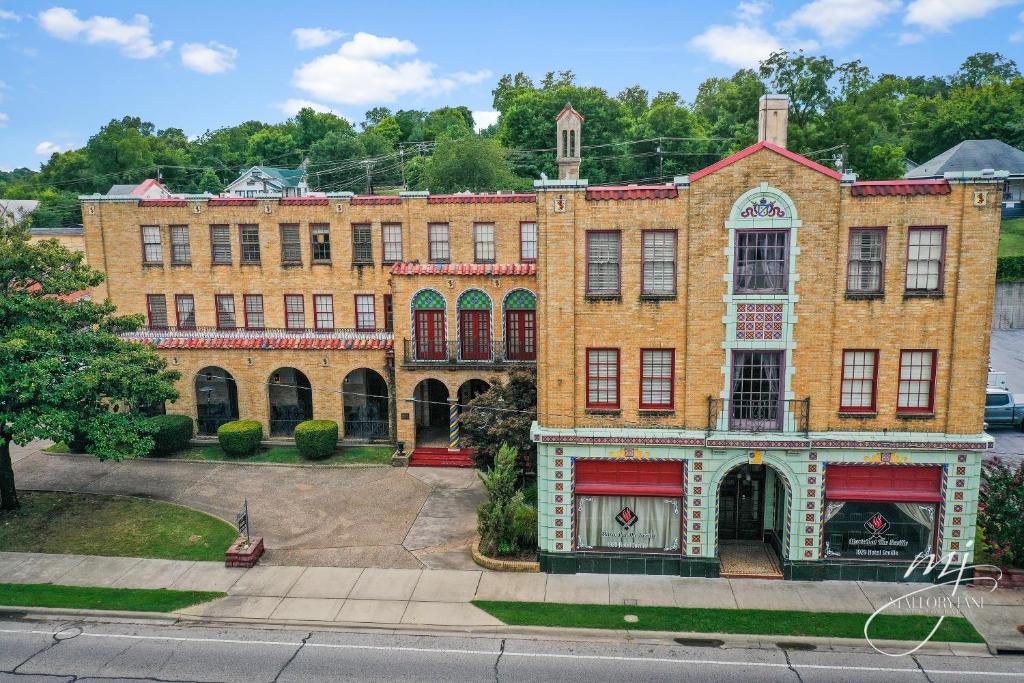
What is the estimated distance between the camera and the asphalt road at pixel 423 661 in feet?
58.8

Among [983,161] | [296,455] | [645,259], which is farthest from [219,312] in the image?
[983,161]

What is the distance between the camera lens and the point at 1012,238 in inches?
2395

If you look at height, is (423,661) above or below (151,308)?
below

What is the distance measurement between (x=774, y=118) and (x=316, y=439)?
2277cm

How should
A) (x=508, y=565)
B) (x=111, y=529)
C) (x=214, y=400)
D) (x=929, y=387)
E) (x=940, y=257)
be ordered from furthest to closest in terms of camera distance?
(x=214, y=400), (x=111, y=529), (x=508, y=565), (x=929, y=387), (x=940, y=257)

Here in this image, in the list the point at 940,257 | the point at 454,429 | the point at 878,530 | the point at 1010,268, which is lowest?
the point at 878,530

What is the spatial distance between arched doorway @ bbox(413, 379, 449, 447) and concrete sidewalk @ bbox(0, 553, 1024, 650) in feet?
39.8

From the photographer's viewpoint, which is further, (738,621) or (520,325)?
(520,325)

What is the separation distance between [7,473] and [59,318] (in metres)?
6.34

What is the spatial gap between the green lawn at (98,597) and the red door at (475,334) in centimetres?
1496

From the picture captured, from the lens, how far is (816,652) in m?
19.0

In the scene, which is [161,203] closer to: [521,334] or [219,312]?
[219,312]

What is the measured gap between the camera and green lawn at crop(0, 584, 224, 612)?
854 inches

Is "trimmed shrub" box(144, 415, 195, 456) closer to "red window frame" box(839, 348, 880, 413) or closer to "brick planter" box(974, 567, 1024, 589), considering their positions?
"red window frame" box(839, 348, 880, 413)
